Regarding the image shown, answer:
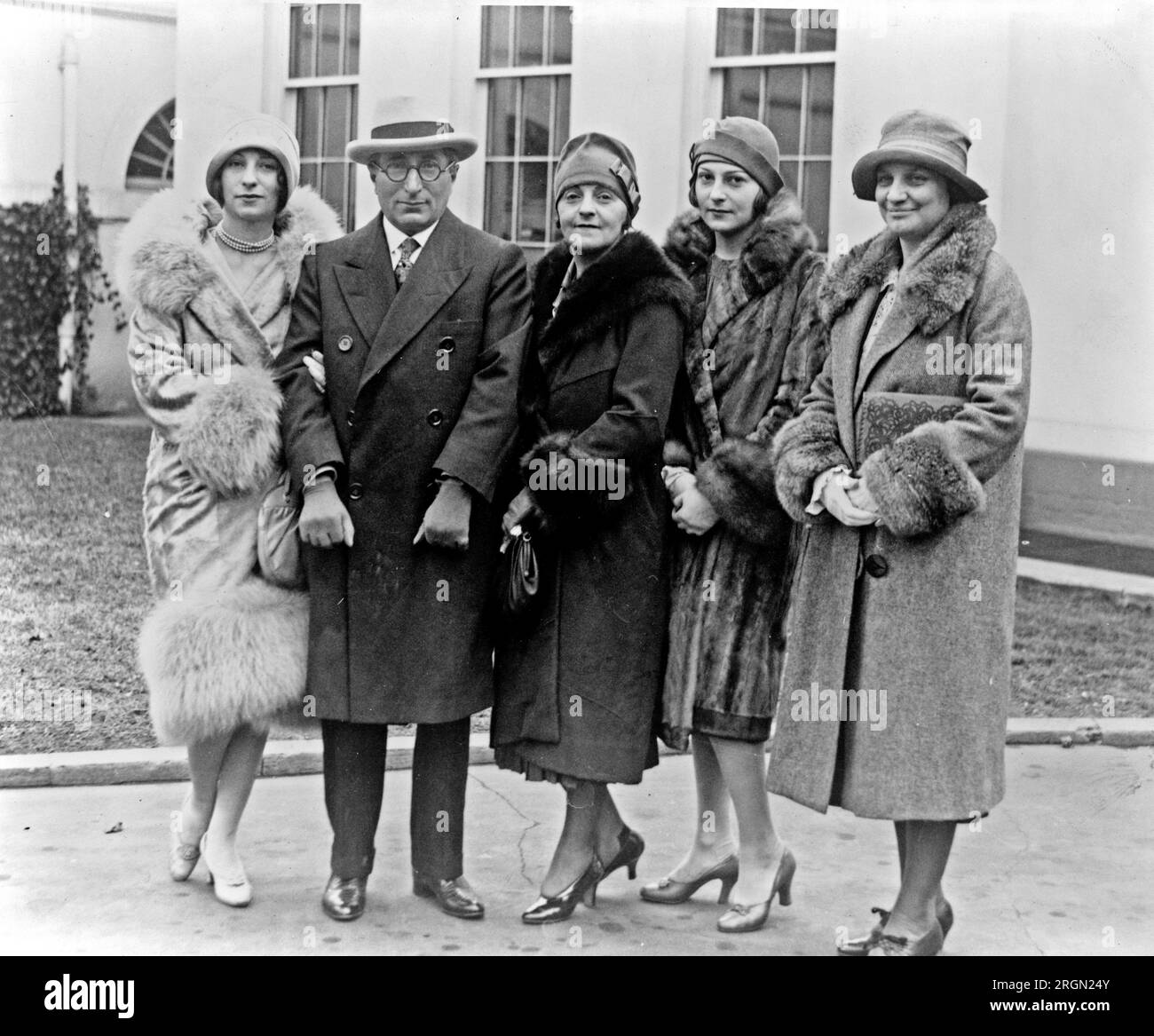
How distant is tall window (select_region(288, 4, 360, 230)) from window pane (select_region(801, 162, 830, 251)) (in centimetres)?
223

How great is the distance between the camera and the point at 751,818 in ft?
13.7

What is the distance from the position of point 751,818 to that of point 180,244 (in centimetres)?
224

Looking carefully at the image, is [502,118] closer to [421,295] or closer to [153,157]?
[421,295]

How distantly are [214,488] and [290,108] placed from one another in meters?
2.86

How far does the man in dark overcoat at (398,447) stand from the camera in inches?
159

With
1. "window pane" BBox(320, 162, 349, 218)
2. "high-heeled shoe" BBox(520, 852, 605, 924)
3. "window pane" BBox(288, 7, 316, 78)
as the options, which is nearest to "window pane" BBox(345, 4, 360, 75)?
"window pane" BBox(288, 7, 316, 78)

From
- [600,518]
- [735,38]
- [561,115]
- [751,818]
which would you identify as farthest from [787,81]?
[751,818]

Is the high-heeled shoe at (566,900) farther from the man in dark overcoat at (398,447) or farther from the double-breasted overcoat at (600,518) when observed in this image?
the double-breasted overcoat at (600,518)

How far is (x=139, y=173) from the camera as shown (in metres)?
11.0

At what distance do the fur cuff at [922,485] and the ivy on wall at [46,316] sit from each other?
8578mm

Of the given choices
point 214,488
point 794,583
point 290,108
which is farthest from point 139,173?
point 794,583

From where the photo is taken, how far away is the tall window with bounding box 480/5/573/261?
265 inches

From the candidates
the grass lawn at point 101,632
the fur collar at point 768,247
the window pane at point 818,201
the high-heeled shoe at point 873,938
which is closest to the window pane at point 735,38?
the window pane at point 818,201

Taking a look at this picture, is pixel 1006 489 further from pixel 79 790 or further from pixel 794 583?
pixel 79 790
